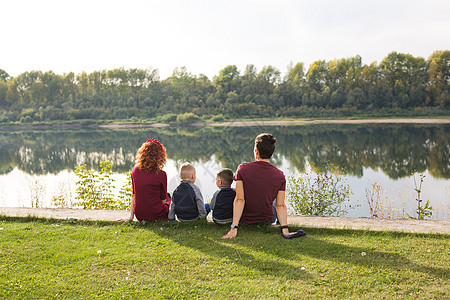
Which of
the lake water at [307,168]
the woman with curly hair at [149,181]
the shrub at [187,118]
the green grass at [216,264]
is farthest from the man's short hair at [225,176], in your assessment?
the shrub at [187,118]

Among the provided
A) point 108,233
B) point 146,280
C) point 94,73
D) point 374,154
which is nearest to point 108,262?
point 146,280

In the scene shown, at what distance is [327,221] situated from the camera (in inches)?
220

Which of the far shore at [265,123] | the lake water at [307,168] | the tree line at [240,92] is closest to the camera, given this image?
the lake water at [307,168]

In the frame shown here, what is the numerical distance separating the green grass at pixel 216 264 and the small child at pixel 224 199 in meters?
0.16

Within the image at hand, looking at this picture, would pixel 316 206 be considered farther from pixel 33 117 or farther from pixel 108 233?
pixel 33 117

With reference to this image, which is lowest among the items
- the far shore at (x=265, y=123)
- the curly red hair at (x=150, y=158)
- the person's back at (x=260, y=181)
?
the person's back at (x=260, y=181)

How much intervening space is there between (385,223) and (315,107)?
7269 cm

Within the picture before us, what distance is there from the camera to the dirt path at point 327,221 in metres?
5.07

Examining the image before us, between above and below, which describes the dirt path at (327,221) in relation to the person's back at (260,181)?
below

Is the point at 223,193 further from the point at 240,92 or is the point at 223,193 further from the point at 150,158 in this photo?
the point at 240,92

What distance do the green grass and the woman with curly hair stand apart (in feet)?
1.03

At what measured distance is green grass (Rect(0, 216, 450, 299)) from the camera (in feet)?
10.9

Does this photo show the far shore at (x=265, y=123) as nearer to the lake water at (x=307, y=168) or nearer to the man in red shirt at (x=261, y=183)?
the lake water at (x=307, y=168)

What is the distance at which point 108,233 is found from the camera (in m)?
5.05
